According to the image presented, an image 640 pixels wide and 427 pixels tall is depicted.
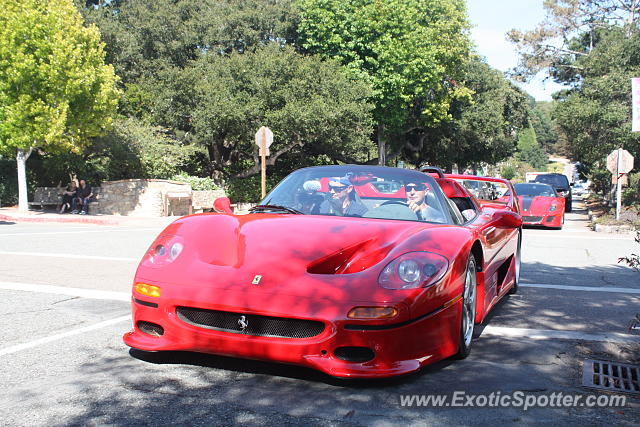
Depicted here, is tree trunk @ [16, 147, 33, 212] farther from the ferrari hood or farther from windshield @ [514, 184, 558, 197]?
the ferrari hood

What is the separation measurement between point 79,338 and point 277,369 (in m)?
1.69

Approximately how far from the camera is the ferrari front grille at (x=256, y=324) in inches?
138

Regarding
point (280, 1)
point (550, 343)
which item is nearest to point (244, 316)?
point (550, 343)

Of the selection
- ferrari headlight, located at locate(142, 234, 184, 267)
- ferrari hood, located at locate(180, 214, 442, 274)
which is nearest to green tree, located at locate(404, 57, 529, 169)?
ferrari hood, located at locate(180, 214, 442, 274)

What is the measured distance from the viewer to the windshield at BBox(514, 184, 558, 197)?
67.9 feet

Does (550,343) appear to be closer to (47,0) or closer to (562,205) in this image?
(562,205)

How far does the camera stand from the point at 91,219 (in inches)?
784

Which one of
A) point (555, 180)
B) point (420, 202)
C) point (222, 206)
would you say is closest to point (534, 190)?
point (555, 180)

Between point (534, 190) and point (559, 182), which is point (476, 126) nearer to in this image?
point (559, 182)

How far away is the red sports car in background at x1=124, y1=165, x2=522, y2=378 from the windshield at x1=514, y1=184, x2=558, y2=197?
17107 mm

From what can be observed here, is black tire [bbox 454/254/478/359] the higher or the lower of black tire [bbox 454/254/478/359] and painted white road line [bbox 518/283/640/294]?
the higher

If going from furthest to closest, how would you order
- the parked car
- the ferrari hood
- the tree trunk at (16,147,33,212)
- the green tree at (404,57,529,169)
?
the green tree at (404,57,529,169)
the parked car
the tree trunk at (16,147,33,212)
the ferrari hood

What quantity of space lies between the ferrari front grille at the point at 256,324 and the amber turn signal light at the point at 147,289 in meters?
0.27

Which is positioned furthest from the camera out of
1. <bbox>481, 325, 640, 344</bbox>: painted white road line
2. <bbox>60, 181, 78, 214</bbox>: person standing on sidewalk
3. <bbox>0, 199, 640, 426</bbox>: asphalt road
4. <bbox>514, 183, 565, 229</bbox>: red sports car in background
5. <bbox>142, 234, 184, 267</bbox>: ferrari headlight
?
<bbox>60, 181, 78, 214</bbox>: person standing on sidewalk
